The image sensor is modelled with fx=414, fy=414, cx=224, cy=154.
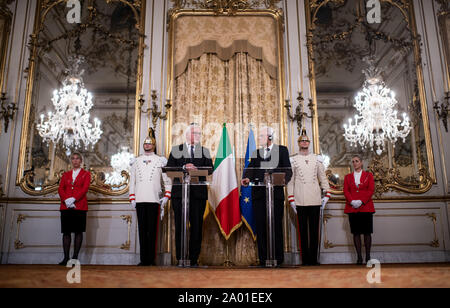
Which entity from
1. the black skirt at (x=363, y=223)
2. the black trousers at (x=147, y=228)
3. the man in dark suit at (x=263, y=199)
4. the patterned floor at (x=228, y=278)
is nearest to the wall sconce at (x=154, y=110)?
the black trousers at (x=147, y=228)

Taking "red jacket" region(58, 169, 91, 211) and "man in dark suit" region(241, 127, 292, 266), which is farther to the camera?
"red jacket" region(58, 169, 91, 211)

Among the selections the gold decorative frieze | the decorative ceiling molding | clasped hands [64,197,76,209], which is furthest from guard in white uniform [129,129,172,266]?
the decorative ceiling molding

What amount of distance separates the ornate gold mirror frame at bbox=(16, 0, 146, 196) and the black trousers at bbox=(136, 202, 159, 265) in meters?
0.80

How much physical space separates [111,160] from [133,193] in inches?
37.7

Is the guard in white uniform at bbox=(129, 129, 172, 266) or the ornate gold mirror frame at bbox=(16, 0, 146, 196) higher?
the ornate gold mirror frame at bbox=(16, 0, 146, 196)

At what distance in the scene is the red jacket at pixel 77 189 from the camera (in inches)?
201

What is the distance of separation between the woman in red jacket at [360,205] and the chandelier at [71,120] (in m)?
3.59

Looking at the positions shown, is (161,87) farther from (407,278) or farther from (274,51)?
(407,278)

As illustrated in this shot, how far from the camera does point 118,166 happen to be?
19.4ft

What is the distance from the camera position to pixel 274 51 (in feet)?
21.1

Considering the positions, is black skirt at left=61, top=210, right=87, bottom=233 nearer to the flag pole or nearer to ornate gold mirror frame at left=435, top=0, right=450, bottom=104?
the flag pole

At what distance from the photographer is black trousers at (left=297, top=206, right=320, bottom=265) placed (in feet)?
16.9

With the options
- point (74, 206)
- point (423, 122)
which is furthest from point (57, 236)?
point (423, 122)
